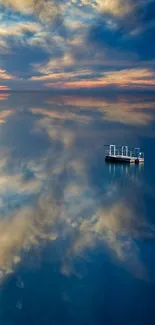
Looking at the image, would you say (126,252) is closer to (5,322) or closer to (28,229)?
(28,229)

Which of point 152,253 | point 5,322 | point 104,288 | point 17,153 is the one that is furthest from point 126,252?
point 17,153

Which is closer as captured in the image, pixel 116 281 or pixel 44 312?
pixel 44 312

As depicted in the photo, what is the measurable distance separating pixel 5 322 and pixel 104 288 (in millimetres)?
6033

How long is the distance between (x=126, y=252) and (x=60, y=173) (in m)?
31.7

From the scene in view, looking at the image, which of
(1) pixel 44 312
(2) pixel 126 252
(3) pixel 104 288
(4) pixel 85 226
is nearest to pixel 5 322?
(1) pixel 44 312

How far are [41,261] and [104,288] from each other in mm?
5130

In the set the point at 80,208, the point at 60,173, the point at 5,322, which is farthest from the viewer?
the point at 60,173

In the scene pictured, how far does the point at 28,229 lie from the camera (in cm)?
3094

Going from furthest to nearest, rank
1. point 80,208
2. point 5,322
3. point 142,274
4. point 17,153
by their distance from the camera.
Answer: point 17,153 < point 80,208 < point 142,274 < point 5,322

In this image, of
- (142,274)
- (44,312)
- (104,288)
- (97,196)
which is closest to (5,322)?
(44,312)

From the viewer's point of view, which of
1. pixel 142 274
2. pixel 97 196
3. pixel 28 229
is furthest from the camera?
pixel 97 196

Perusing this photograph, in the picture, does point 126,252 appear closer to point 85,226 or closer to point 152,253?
point 152,253

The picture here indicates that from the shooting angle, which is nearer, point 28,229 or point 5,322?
point 5,322

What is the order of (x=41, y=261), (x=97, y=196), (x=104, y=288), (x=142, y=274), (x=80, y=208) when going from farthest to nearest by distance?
(x=97, y=196) → (x=80, y=208) → (x=41, y=261) → (x=142, y=274) → (x=104, y=288)
